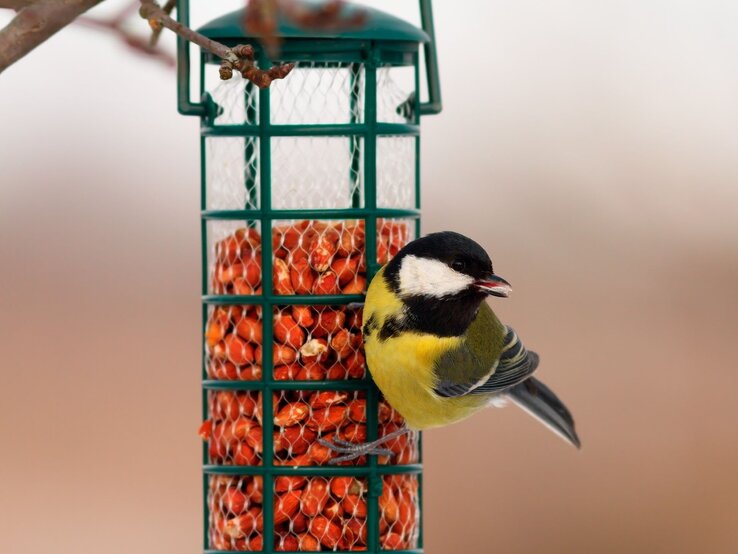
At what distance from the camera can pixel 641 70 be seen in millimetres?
5250

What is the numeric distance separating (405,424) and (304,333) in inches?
12.9

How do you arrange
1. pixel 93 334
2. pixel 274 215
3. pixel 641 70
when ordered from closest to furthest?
pixel 274 215, pixel 93 334, pixel 641 70

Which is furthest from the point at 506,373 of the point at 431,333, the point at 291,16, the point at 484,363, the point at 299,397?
the point at 291,16

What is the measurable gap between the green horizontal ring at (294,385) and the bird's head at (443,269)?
27cm

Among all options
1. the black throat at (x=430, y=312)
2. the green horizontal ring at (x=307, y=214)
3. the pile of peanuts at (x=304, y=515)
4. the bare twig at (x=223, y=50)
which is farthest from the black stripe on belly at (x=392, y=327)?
the bare twig at (x=223, y=50)

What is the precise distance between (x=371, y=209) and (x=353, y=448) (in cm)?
55

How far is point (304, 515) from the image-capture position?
322 cm

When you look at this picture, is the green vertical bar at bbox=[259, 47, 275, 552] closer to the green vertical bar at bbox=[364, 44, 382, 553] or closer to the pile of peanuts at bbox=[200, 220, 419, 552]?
the pile of peanuts at bbox=[200, 220, 419, 552]

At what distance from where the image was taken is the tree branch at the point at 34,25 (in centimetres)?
207

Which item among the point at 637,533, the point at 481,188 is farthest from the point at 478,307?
the point at 637,533

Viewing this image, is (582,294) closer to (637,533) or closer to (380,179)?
(637,533)

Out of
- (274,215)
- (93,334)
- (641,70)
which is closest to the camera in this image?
(274,215)

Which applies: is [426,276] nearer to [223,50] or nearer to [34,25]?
[223,50]

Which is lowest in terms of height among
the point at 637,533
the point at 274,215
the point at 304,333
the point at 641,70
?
the point at 637,533
